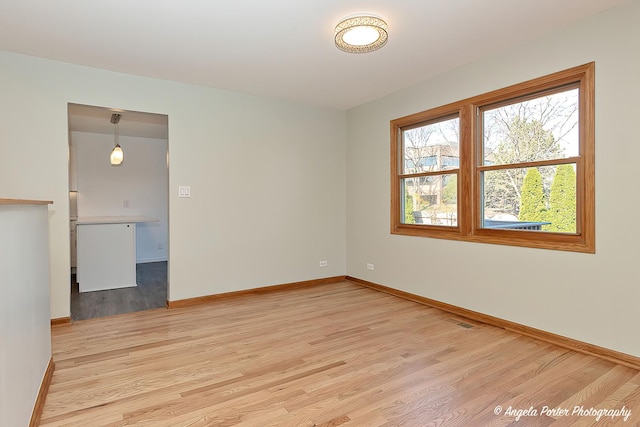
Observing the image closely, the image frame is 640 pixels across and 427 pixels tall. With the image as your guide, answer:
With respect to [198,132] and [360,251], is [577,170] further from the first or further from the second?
[198,132]

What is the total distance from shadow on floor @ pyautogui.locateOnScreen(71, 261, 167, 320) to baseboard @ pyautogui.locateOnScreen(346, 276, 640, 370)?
294cm

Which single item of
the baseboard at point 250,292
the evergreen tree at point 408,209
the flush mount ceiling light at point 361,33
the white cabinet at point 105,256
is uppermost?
the flush mount ceiling light at point 361,33

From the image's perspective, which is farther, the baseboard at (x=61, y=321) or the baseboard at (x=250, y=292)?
the baseboard at (x=250, y=292)

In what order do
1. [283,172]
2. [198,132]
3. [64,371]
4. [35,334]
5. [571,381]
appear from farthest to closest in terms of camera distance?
[283,172], [198,132], [64,371], [571,381], [35,334]

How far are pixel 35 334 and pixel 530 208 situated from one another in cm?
361

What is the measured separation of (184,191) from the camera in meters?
Result: 3.93

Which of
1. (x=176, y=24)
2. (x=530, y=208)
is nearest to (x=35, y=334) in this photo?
(x=176, y=24)

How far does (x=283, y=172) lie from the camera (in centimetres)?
463

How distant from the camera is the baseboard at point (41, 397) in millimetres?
1730

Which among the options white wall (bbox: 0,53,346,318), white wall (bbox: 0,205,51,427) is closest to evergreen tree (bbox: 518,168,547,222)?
white wall (bbox: 0,53,346,318)

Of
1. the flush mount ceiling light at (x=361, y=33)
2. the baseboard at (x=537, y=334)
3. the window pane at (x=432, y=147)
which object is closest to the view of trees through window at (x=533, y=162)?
the window pane at (x=432, y=147)

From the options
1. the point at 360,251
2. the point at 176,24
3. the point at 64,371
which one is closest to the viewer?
the point at 64,371

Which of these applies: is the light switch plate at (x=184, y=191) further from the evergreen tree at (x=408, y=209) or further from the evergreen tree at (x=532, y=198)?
the evergreen tree at (x=532, y=198)

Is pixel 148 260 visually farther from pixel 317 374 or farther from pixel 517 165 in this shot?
pixel 517 165
